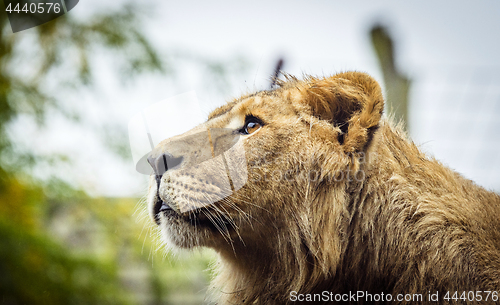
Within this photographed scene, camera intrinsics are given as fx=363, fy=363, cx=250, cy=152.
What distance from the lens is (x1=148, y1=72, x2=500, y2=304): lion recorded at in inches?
44.1

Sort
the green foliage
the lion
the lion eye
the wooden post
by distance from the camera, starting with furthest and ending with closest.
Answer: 1. the green foliage
2. the wooden post
3. the lion eye
4. the lion

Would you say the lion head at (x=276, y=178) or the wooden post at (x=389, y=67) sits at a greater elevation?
the wooden post at (x=389, y=67)

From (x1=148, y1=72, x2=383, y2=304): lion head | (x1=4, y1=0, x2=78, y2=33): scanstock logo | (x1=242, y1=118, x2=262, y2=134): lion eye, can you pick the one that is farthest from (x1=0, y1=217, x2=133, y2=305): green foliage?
(x1=242, y1=118, x2=262, y2=134): lion eye

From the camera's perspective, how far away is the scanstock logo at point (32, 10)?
7.11 ft

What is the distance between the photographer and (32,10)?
2.22m

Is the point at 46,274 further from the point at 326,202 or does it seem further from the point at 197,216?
the point at 326,202

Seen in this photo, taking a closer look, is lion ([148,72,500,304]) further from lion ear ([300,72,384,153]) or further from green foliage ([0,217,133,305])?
green foliage ([0,217,133,305])

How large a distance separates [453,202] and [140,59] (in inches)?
108

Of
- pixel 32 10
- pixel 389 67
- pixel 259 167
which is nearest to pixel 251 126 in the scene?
pixel 259 167

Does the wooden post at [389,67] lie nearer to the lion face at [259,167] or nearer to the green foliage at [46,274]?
the lion face at [259,167]

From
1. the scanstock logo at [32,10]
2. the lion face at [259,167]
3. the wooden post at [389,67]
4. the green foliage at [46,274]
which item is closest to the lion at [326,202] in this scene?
the lion face at [259,167]

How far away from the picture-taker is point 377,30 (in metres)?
2.10

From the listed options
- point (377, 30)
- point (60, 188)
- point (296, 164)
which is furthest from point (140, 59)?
point (296, 164)

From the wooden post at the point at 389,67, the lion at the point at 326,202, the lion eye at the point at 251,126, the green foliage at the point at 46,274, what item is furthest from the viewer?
the green foliage at the point at 46,274
